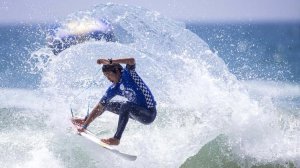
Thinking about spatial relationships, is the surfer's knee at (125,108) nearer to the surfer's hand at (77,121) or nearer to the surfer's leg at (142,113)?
the surfer's leg at (142,113)

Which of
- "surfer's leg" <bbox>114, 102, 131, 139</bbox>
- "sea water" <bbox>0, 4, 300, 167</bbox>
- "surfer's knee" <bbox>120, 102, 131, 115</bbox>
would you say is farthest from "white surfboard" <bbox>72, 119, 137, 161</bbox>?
"surfer's knee" <bbox>120, 102, 131, 115</bbox>

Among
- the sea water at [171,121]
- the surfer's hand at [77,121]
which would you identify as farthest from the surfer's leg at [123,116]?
the surfer's hand at [77,121]

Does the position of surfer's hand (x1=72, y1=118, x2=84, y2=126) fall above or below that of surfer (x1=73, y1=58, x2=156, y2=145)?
below

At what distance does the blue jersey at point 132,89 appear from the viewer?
8.25m

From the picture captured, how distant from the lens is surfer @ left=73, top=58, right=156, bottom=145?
26.9 feet

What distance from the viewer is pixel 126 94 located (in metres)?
8.36

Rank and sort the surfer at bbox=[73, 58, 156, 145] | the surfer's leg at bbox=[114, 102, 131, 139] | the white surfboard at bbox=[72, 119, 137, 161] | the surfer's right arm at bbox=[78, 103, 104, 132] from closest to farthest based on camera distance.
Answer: the surfer at bbox=[73, 58, 156, 145]
the surfer's leg at bbox=[114, 102, 131, 139]
the white surfboard at bbox=[72, 119, 137, 161]
the surfer's right arm at bbox=[78, 103, 104, 132]

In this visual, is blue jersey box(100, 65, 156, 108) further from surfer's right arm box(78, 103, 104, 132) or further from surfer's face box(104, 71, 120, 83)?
surfer's right arm box(78, 103, 104, 132)

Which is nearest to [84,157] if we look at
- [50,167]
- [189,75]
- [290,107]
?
[50,167]

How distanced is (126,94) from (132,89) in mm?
140

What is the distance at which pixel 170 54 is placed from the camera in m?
12.4

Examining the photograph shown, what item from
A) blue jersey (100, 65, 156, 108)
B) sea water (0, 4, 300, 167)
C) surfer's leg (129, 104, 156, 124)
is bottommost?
sea water (0, 4, 300, 167)

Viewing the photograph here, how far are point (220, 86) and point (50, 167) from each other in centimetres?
402

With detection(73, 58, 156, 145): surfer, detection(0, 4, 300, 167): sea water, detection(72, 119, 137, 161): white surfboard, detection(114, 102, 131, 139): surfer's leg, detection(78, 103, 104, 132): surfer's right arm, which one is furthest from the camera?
detection(0, 4, 300, 167): sea water
